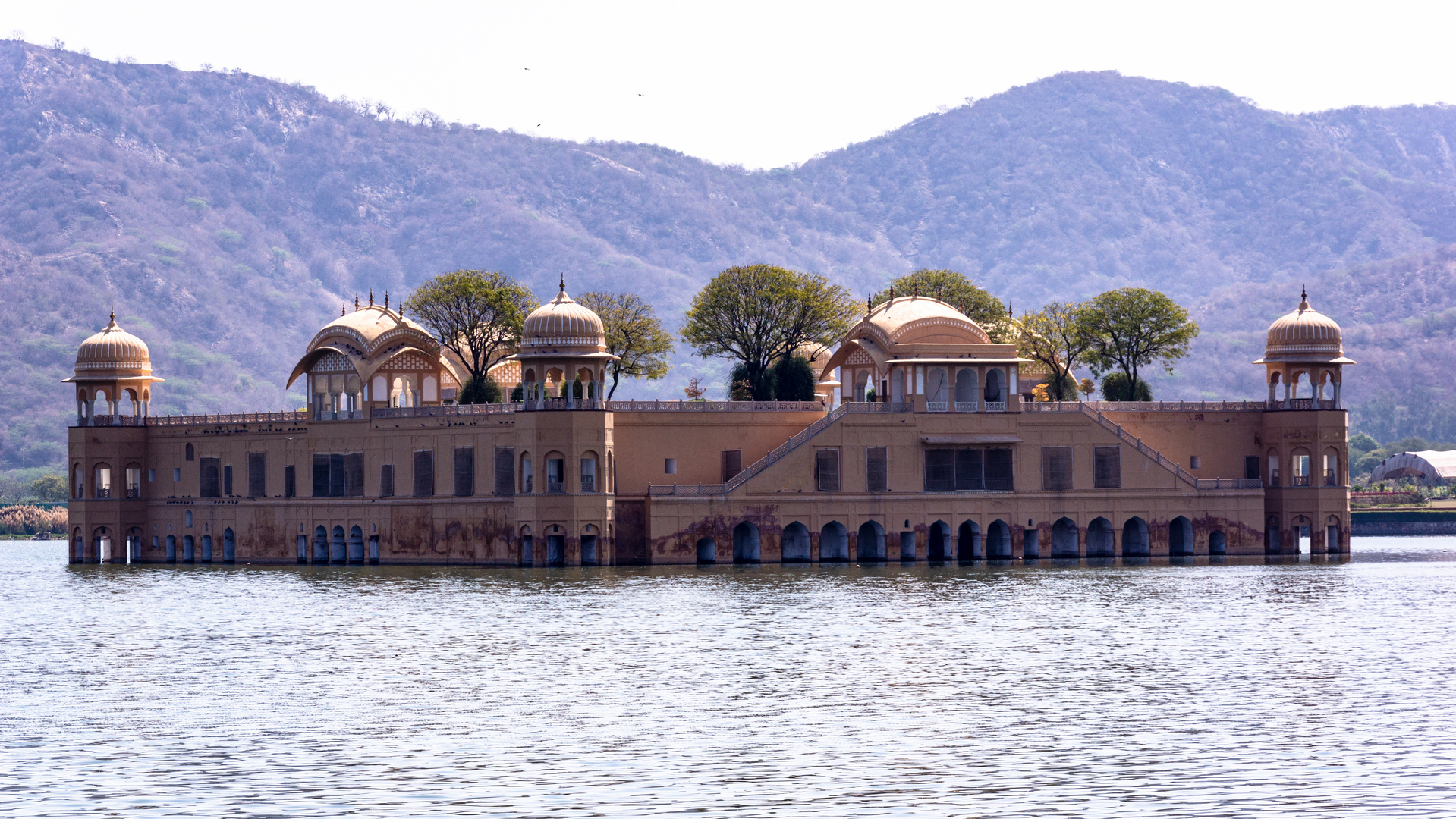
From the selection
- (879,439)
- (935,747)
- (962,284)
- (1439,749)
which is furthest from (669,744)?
(962,284)

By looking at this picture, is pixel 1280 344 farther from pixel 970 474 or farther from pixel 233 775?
pixel 233 775

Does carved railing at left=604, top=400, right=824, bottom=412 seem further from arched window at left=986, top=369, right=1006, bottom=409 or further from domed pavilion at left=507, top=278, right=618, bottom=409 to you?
arched window at left=986, top=369, right=1006, bottom=409

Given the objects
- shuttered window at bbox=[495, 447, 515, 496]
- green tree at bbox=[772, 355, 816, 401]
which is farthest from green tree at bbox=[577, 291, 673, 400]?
shuttered window at bbox=[495, 447, 515, 496]

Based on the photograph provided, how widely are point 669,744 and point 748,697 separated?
251 inches

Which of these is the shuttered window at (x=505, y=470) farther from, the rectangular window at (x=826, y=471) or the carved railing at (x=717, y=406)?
the rectangular window at (x=826, y=471)

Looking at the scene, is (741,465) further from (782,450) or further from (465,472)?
(465,472)

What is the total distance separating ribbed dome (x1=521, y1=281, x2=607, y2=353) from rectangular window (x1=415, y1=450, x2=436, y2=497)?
289 inches

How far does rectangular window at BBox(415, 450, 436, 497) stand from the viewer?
8862 cm

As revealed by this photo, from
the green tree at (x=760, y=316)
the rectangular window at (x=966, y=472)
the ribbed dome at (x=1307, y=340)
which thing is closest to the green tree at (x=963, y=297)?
the green tree at (x=760, y=316)

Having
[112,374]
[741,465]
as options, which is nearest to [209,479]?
[112,374]

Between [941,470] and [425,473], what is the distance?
21200mm

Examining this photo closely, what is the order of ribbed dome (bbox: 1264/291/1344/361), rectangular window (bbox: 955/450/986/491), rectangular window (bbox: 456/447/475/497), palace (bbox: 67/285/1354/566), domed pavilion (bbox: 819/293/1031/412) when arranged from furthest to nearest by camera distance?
ribbed dome (bbox: 1264/291/1344/361), domed pavilion (bbox: 819/293/1031/412), rectangular window (bbox: 456/447/475/497), rectangular window (bbox: 955/450/986/491), palace (bbox: 67/285/1354/566)

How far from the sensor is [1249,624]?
58.5 m

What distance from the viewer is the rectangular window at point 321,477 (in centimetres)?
9269
